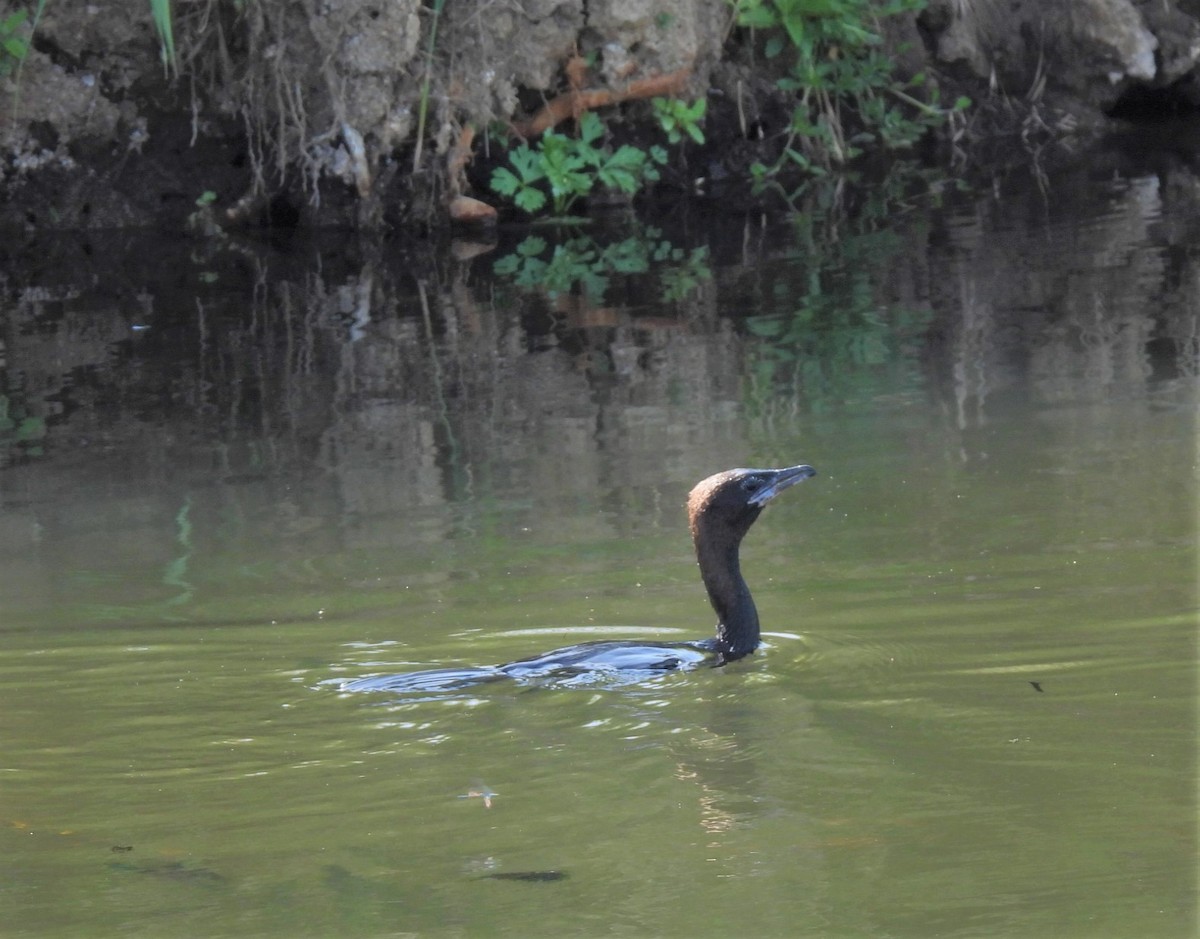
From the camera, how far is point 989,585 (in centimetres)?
570

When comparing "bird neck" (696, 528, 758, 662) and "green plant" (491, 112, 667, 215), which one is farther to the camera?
"green plant" (491, 112, 667, 215)

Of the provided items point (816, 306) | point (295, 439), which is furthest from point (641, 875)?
point (816, 306)

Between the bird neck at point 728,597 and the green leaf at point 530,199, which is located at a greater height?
the green leaf at point 530,199

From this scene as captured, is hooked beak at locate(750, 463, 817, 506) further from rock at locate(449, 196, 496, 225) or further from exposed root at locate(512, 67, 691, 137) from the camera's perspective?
exposed root at locate(512, 67, 691, 137)

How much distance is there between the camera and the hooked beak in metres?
5.86

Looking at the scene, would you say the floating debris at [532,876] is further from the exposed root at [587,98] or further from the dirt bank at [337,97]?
the exposed root at [587,98]

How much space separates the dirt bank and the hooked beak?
8.41m

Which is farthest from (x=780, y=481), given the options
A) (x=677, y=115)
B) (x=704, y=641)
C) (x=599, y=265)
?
(x=677, y=115)

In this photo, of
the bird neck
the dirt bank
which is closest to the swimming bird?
the bird neck

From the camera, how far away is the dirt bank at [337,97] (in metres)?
14.3

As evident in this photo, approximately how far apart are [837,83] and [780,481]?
11.0 meters

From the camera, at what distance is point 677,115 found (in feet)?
49.9

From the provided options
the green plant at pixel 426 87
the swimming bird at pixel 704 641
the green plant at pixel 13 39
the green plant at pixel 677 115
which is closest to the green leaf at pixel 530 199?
the green plant at pixel 426 87

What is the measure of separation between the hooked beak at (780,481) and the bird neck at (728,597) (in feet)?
0.67
